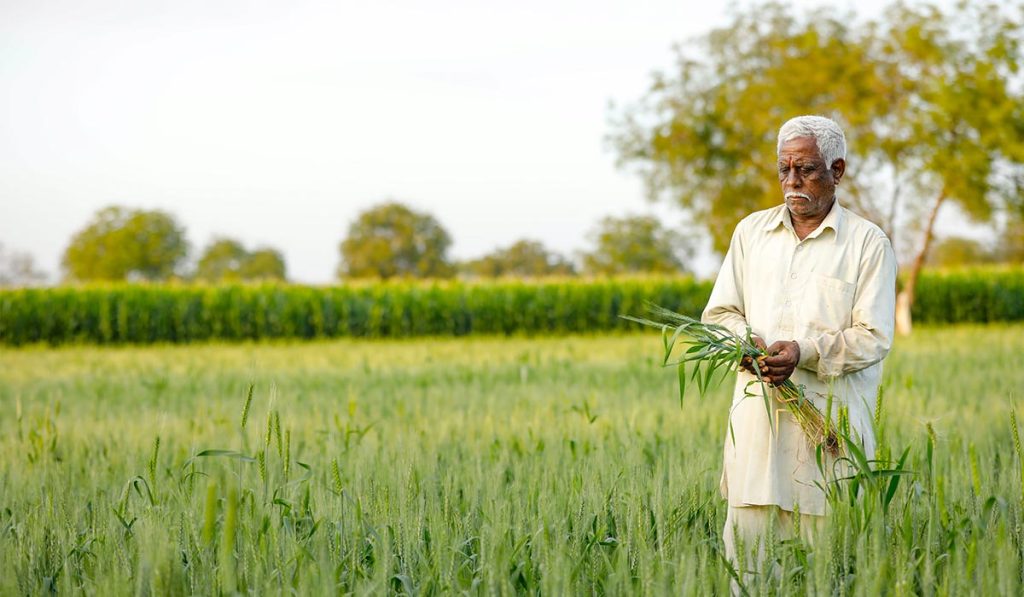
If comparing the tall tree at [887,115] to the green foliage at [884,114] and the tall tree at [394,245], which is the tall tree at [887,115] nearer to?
the green foliage at [884,114]

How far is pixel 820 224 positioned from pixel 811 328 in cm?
37

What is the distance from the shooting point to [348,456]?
4.89 metres

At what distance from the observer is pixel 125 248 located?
86.2 metres

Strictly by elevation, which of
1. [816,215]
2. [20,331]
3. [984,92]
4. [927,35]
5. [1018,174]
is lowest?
[20,331]

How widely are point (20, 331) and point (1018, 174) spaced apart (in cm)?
2917

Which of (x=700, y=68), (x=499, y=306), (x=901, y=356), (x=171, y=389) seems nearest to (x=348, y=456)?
→ (x=171, y=389)

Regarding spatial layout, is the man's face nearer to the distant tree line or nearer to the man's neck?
the man's neck

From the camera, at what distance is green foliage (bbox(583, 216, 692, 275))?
94312mm

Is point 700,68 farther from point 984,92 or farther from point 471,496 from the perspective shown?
point 471,496

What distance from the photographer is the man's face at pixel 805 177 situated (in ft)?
9.80

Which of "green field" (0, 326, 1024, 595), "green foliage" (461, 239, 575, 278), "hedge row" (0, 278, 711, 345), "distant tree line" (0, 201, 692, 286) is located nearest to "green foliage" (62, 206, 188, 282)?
"distant tree line" (0, 201, 692, 286)

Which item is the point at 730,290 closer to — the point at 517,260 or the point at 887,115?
the point at 887,115

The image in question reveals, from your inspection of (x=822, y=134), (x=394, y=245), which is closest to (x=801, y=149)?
(x=822, y=134)

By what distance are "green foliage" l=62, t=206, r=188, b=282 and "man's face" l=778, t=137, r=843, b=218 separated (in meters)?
87.8
